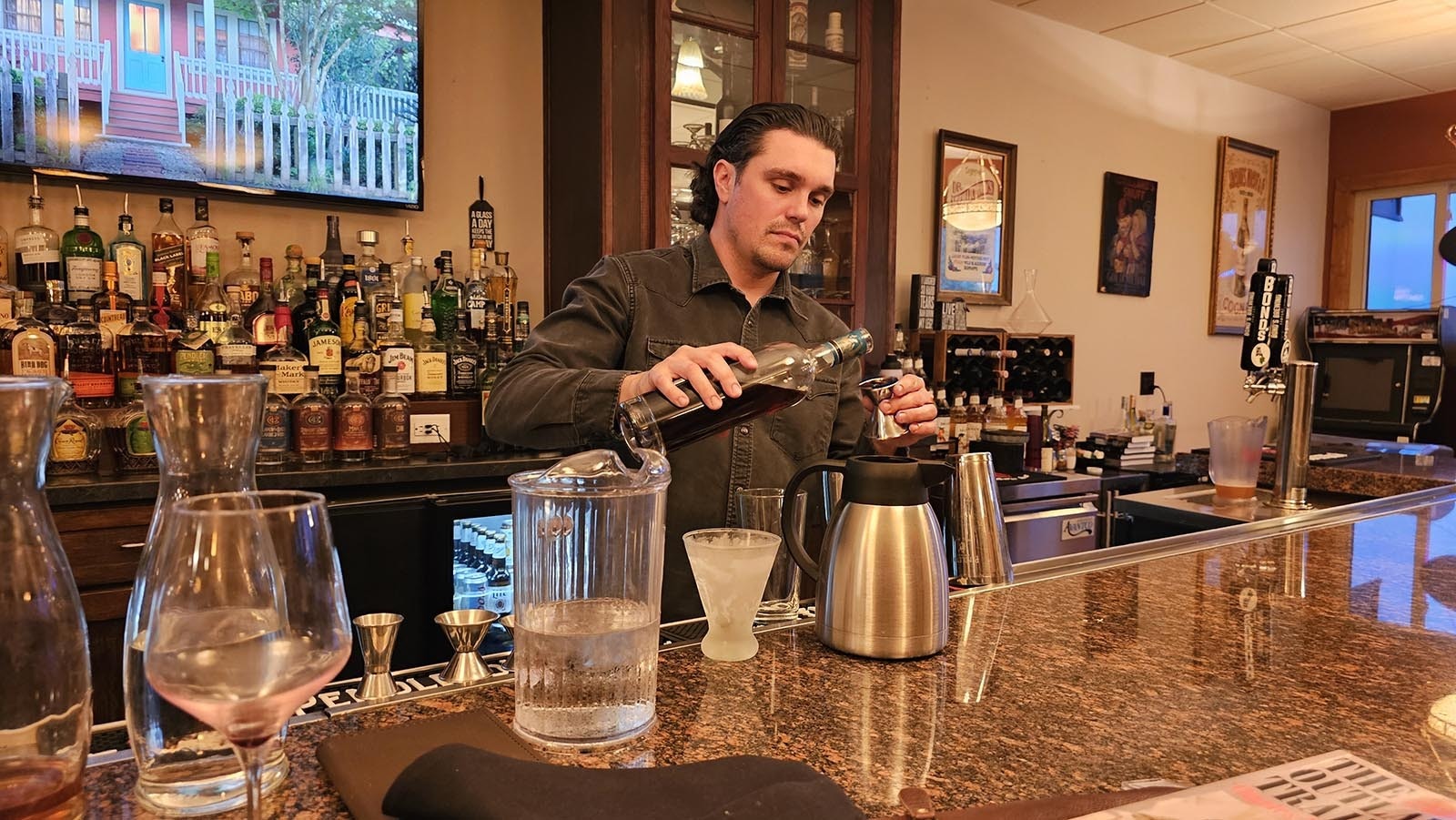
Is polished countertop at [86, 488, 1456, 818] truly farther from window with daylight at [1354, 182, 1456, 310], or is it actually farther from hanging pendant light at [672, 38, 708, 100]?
window with daylight at [1354, 182, 1456, 310]

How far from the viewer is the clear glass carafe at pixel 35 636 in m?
0.55

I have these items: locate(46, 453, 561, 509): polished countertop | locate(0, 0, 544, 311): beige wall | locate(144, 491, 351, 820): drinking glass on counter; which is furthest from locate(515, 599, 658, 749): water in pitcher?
locate(0, 0, 544, 311): beige wall

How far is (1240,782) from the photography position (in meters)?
0.69

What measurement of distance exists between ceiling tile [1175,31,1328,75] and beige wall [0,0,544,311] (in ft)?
11.7

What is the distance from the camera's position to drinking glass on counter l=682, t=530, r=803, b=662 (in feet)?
3.10

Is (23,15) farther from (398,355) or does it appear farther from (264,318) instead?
(398,355)

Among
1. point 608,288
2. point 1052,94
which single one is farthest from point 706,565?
point 1052,94

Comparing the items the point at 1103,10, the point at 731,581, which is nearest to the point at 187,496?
the point at 731,581

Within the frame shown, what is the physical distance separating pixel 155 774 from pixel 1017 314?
3798 millimetres

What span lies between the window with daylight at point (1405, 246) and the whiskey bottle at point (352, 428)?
5.91 m

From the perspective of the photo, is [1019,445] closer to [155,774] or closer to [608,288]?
[608,288]

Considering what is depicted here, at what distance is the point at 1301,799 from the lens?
2.22ft

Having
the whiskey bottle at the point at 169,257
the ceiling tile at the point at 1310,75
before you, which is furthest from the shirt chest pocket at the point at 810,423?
the ceiling tile at the point at 1310,75

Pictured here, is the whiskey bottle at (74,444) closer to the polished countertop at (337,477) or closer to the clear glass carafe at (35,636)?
the polished countertop at (337,477)
